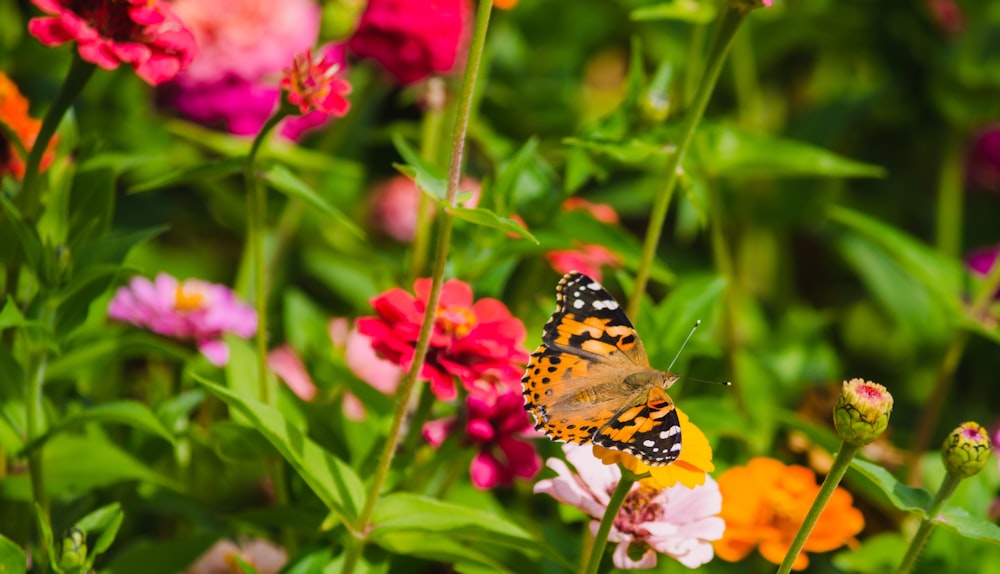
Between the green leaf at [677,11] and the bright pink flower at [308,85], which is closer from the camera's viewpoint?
the bright pink flower at [308,85]

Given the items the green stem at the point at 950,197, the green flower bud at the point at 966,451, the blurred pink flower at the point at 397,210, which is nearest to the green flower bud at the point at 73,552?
the green flower bud at the point at 966,451

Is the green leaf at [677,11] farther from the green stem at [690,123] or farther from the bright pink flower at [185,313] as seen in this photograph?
the bright pink flower at [185,313]

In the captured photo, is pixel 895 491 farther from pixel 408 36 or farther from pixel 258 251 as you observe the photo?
pixel 408 36

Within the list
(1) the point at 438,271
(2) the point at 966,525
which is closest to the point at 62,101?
(1) the point at 438,271

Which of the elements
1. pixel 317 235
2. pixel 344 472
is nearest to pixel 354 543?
pixel 344 472

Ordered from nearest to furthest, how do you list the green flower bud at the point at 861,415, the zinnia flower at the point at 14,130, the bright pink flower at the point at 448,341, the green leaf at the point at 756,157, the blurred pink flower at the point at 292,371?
the green flower bud at the point at 861,415 → the bright pink flower at the point at 448,341 → the zinnia flower at the point at 14,130 → the green leaf at the point at 756,157 → the blurred pink flower at the point at 292,371

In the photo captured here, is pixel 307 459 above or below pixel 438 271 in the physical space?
below
